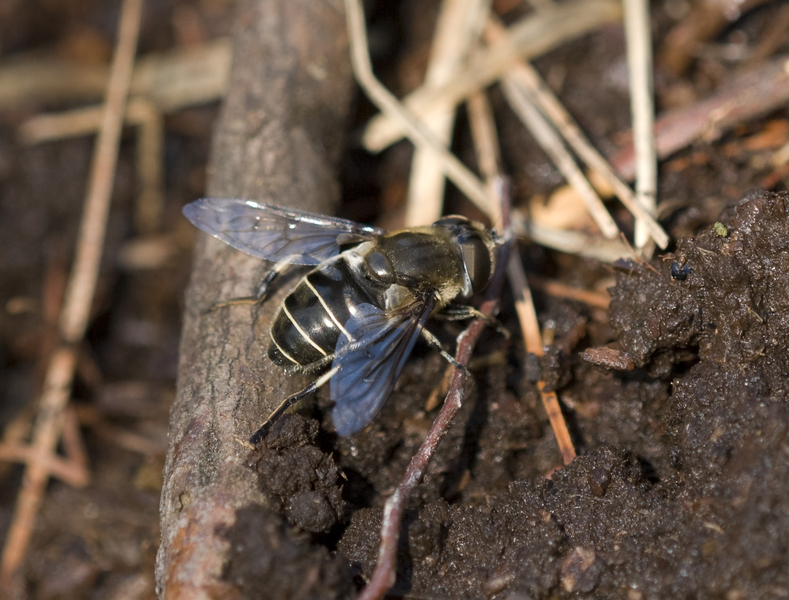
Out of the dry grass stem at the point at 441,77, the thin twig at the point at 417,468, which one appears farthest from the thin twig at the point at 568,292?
the dry grass stem at the point at 441,77

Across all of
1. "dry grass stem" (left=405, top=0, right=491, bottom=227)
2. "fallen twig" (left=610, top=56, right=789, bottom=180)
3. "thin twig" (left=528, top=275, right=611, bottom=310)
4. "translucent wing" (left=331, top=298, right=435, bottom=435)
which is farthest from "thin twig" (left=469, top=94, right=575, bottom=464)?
"fallen twig" (left=610, top=56, right=789, bottom=180)

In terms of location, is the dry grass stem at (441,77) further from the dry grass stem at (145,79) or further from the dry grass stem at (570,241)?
the dry grass stem at (145,79)

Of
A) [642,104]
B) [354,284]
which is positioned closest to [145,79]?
[354,284]

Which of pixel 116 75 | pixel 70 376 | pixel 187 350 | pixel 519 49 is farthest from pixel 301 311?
pixel 116 75

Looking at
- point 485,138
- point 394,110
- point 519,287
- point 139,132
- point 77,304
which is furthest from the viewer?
point 139,132

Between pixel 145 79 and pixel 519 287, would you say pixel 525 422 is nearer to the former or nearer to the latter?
pixel 519 287
